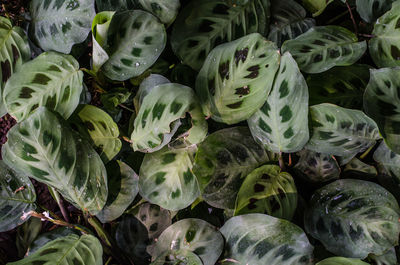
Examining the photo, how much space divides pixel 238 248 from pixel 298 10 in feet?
2.35

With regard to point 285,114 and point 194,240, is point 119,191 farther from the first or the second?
point 285,114

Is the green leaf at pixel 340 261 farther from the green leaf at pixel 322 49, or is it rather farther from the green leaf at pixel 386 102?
the green leaf at pixel 322 49

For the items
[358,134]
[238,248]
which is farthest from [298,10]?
[238,248]

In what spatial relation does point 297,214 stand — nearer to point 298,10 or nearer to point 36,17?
point 298,10

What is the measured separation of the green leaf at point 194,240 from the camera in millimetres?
1052

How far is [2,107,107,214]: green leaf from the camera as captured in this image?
96cm

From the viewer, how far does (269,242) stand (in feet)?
3.25

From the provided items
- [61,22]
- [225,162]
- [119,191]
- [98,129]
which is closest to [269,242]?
[225,162]

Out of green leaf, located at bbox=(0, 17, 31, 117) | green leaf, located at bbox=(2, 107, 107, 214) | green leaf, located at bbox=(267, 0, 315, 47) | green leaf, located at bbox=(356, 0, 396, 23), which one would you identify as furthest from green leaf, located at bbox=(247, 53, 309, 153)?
green leaf, located at bbox=(0, 17, 31, 117)

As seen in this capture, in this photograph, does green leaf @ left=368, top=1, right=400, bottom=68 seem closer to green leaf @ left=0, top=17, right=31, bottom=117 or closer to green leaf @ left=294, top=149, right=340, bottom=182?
green leaf @ left=294, top=149, right=340, bottom=182

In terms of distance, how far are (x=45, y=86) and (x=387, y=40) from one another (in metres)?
0.95

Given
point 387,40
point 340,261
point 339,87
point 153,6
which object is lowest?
point 340,261

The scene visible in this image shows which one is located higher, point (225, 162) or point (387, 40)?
point (387, 40)

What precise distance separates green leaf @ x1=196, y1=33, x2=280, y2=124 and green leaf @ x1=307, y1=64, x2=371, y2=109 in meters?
0.22
